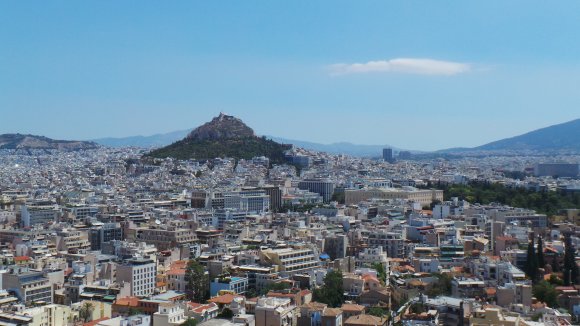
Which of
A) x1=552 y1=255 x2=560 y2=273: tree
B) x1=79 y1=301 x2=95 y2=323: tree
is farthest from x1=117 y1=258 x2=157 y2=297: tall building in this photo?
x1=552 y1=255 x2=560 y2=273: tree

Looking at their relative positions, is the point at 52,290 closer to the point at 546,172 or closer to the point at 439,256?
the point at 439,256

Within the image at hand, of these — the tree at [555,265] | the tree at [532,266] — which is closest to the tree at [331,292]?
the tree at [532,266]

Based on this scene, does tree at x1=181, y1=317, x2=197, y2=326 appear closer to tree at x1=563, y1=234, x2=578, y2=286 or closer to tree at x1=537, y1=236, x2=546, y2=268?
tree at x1=563, y1=234, x2=578, y2=286

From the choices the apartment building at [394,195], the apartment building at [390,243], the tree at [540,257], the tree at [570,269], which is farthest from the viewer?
the apartment building at [394,195]

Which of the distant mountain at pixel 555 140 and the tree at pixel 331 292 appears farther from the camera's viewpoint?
the distant mountain at pixel 555 140

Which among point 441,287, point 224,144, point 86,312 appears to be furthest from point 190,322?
point 224,144

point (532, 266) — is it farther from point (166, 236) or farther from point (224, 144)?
point (224, 144)

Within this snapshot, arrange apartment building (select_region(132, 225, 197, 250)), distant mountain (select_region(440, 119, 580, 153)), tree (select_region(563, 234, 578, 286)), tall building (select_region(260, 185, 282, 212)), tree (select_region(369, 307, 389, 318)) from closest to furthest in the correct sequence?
1. tree (select_region(369, 307, 389, 318))
2. tree (select_region(563, 234, 578, 286))
3. apartment building (select_region(132, 225, 197, 250))
4. tall building (select_region(260, 185, 282, 212))
5. distant mountain (select_region(440, 119, 580, 153))

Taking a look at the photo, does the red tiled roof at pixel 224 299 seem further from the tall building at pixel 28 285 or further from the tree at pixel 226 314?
the tall building at pixel 28 285
